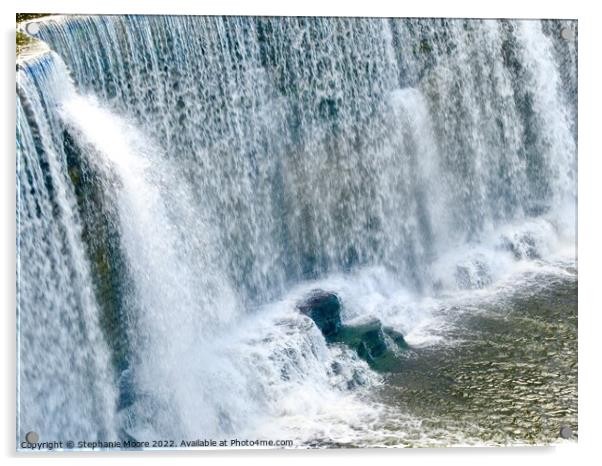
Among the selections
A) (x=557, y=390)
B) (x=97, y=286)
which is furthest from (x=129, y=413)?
(x=557, y=390)

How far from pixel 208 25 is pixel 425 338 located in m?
2.47

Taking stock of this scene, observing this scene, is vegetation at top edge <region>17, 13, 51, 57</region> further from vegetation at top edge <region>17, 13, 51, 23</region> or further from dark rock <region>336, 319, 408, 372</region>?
dark rock <region>336, 319, 408, 372</region>

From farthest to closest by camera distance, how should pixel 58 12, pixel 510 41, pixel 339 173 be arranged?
pixel 339 173 < pixel 510 41 < pixel 58 12

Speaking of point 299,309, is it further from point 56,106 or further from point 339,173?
point 56,106

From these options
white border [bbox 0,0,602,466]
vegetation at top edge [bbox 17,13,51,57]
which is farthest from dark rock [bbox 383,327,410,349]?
vegetation at top edge [bbox 17,13,51,57]

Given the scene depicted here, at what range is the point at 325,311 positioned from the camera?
7.18 metres

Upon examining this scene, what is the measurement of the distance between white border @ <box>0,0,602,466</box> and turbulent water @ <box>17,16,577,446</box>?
0.28ft

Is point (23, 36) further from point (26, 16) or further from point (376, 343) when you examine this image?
point (376, 343)

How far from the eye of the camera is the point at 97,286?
20.6ft

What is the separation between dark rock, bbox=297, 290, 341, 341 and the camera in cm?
712

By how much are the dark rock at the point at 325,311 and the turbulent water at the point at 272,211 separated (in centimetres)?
Result: 9
